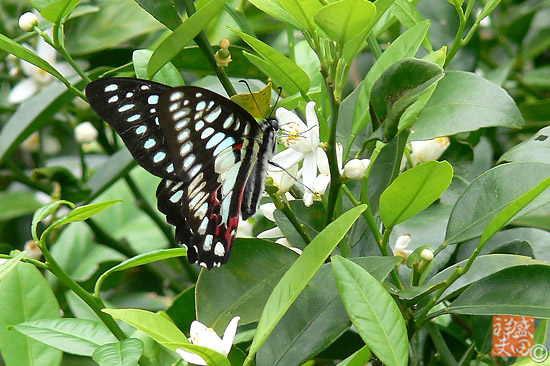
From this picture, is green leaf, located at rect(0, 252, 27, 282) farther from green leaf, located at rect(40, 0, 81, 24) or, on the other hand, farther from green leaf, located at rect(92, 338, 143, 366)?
green leaf, located at rect(40, 0, 81, 24)

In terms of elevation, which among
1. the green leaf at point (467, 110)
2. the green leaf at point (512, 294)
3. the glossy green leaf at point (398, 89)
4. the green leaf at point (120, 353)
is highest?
the glossy green leaf at point (398, 89)

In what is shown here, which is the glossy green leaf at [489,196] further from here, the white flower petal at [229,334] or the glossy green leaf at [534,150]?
the white flower petal at [229,334]

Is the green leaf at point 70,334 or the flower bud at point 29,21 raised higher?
the flower bud at point 29,21

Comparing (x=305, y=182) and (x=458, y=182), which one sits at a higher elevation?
(x=305, y=182)

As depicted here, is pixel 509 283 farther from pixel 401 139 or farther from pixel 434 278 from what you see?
pixel 401 139

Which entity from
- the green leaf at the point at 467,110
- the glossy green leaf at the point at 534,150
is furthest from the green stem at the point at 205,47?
the glossy green leaf at the point at 534,150

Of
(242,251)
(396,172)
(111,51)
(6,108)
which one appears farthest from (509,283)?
(6,108)

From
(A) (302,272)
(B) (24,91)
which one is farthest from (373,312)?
(B) (24,91)
